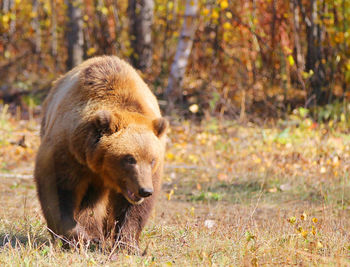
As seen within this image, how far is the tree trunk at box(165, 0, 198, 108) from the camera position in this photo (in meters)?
11.1

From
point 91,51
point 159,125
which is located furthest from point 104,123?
point 91,51

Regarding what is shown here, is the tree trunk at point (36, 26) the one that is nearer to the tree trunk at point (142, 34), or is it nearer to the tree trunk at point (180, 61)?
the tree trunk at point (142, 34)

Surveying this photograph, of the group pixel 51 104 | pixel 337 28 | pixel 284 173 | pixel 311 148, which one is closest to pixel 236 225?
pixel 51 104

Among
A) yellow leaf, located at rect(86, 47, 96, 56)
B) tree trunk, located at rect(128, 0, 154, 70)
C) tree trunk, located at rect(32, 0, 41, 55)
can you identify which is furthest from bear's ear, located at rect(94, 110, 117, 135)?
tree trunk, located at rect(32, 0, 41, 55)

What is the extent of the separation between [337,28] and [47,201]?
800 centimetres

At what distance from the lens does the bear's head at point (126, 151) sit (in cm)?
412

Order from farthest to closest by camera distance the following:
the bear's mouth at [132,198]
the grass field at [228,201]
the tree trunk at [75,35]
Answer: the tree trunk at [75,35], the bear's mouth at [132,198], the grass field at [228,201]

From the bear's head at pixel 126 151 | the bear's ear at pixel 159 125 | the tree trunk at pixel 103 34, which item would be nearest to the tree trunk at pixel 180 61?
the tree trunk at pixel 103 34

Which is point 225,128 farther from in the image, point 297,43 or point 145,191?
point 145,191

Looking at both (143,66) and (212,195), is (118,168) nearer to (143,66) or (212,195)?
(212,195)

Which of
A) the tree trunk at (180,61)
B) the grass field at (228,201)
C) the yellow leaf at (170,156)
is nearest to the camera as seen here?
the grass field at (228,201)

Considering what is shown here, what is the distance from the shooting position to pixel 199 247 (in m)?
3.98

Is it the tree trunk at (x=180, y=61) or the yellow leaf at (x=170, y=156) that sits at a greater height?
the tree trunk at (x=180, y=61)

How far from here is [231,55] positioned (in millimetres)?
12461
